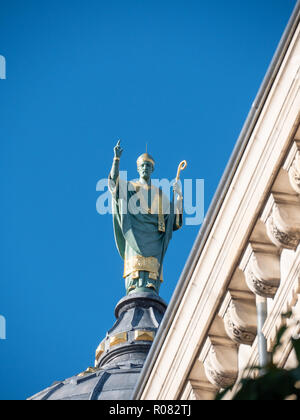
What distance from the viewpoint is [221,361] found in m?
16.1

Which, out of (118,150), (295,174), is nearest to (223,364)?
(295,174)

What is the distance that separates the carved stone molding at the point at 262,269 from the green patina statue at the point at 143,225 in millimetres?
22776

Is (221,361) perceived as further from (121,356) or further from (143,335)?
(121,356)

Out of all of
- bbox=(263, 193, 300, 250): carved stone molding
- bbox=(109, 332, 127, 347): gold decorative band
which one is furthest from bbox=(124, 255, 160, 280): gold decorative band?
bbox=(263, 193, 300, 250): carved stone molding

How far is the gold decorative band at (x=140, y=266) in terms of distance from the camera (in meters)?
39.2

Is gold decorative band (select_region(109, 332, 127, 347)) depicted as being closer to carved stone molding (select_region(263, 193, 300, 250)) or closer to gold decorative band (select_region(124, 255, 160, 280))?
gold decorative band (select_region(124, 255, 160, 280))

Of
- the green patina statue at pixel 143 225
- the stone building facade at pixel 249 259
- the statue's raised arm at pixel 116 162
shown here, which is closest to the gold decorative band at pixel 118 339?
the green patina statue at pixel 143 225

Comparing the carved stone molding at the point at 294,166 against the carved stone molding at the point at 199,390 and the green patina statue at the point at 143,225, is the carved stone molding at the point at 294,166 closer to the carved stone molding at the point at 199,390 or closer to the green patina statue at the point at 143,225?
the carved stone molding at the point at 199,390

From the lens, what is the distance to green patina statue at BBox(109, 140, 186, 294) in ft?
128

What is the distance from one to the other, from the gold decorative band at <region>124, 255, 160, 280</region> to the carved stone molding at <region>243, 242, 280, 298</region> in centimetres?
2345

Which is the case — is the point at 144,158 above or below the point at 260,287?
above

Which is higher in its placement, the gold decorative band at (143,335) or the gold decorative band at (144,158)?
the gold decorative band at (144,158)

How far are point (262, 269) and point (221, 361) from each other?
154 centimetres
